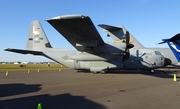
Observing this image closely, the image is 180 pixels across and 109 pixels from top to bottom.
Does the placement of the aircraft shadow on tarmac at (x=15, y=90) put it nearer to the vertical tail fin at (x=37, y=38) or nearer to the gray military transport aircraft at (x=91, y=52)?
the gray military transport aircraft at (x=91, y=52)

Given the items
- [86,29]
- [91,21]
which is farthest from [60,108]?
[86,29]

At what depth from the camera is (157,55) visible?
22.4 m

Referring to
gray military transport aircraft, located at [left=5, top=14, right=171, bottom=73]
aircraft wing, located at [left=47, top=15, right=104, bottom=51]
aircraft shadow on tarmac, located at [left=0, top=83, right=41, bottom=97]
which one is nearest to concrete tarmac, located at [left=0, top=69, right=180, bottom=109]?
aircraft shadow on tarmac, located at [left=0, top=83, right=41, bottom=97]

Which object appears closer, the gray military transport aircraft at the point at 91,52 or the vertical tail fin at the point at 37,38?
the gray military transport aircraft at the point at 91,52

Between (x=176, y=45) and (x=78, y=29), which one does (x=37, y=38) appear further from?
(x=176, y=45)

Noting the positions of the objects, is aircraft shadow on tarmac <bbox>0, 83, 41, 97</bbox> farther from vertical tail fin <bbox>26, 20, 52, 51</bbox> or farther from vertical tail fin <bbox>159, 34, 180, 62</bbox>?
vertical tail fin <bbox>26, 20, 52, 51</bbox>

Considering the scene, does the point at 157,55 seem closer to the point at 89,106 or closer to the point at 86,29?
the point at 86,29

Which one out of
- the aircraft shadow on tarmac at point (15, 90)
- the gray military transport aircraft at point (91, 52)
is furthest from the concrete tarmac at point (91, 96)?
the gray military transport aircraft at point (91, 52)

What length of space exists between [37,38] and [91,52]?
9576 mm

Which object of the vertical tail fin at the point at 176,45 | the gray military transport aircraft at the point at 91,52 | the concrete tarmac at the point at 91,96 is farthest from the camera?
the gray military transport aircraft at the point at 91,52

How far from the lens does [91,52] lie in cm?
1981

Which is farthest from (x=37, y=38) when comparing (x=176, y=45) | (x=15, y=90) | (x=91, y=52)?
(x=176, y=45)

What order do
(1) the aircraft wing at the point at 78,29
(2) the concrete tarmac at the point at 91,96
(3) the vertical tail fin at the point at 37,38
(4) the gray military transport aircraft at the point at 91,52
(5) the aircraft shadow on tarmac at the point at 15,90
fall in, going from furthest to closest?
(3) the vertical tail fin at the point at 37,38 → (4) the gray military transport aircraft at the point at 91,52 → (1) the aircraft wing at the point at 78,29 → (5) the aircraft shadow on tarmac at the point at 15,90 → (2) the concrete tarmac at the point at 91,96

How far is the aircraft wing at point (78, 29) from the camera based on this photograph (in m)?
11.4
